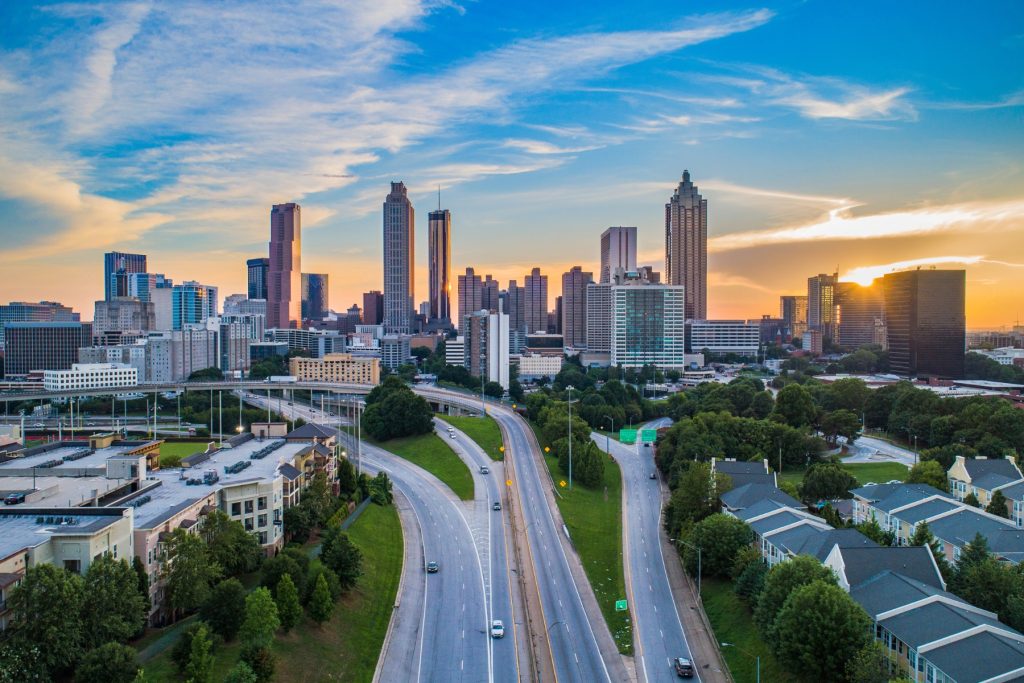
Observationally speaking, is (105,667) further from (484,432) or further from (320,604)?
(484,432)

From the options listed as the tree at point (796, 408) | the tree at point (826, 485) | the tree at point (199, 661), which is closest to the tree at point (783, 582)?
the tree at point (199, 661)

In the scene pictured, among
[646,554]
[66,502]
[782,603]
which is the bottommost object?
[646,554]

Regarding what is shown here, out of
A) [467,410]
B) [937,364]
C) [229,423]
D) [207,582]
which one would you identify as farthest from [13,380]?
[937,364]

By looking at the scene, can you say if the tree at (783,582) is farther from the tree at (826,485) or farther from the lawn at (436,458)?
the lawn at (436,458)

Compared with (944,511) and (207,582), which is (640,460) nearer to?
(944,511)

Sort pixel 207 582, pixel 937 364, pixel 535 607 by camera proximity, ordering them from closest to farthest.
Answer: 1. pixel 207 582
2. pixel 535 607
3. pixel 937 364

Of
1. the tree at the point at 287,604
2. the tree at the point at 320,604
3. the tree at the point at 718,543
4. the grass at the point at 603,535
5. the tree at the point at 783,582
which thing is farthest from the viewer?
the tree at the point at 718,543
